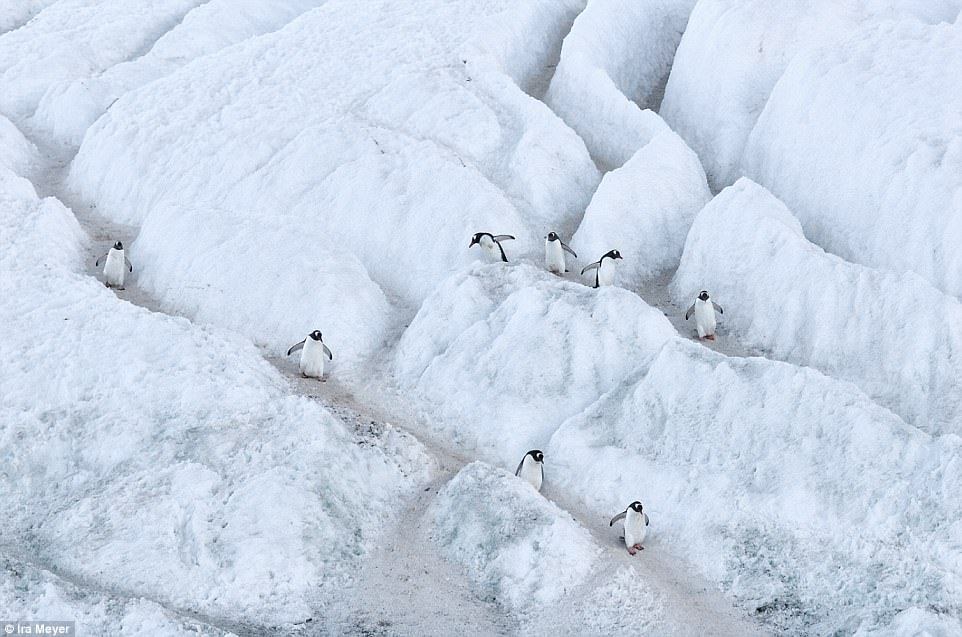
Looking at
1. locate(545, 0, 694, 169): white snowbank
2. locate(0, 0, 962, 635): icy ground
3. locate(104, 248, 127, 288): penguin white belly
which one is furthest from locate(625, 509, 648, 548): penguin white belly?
locate(104, 248, 127, 288): penguin white belly

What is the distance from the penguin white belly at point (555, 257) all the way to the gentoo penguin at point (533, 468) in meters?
5.99

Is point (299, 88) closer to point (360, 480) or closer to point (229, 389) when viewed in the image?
point (229, 389)

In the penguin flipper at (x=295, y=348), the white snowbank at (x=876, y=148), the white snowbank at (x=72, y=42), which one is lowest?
the white snowbank at (x=72, y=42)

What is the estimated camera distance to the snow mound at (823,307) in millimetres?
18234

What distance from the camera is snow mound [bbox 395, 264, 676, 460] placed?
747 inches

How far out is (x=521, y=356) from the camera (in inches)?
770

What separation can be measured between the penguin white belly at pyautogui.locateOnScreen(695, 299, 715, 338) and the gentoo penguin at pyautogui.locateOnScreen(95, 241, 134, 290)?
11.9 m

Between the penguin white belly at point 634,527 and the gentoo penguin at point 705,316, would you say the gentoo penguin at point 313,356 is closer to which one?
the gentoo penguin at point 705,316

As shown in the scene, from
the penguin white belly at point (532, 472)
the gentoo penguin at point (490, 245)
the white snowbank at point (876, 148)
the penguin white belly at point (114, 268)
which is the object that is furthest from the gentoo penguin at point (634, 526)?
the penguin white belly at point (114, 268)

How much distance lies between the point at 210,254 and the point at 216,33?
16739 millimetres

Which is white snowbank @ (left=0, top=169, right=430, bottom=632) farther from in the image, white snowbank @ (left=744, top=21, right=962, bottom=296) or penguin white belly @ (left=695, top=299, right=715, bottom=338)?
white snowbank @ (left=744, top=21, right=962, bottom=296)

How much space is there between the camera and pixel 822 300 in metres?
19.6

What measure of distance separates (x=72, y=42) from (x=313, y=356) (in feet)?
75.2

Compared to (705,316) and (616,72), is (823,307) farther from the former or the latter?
(616,72)
